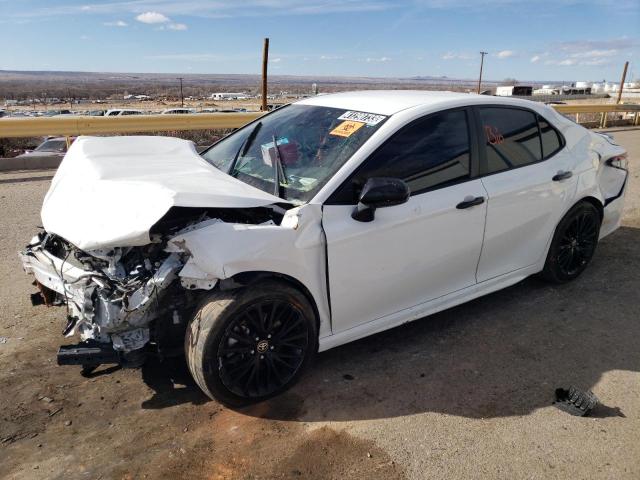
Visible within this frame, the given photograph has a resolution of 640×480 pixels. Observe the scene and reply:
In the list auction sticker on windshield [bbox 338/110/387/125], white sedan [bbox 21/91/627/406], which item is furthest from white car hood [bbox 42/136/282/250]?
auction sticker on windshield [bbox 338/110/387/125]

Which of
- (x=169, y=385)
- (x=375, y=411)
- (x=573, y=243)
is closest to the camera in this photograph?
(x=375, y=411)

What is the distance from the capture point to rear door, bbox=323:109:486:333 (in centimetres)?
323

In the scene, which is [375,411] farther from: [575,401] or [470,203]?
[470,203]

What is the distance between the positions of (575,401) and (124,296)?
2.66 metres

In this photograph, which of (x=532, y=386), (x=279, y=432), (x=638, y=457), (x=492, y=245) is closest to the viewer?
(x=638, y=457)

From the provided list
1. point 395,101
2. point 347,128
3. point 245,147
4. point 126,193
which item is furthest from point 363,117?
point 126,193

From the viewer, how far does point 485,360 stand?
3668 millimetres

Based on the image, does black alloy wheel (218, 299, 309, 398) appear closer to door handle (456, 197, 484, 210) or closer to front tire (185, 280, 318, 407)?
front tire (185, 280, 318, 407)

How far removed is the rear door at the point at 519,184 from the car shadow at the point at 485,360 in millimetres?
416

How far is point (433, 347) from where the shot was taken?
3.83m

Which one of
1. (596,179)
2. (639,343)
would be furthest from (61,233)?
(596,179)

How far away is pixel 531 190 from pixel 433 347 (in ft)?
4.62

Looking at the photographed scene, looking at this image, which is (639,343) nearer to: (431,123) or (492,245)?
(492,245)

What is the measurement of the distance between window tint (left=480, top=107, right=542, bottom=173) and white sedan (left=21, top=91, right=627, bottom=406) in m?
0.01
